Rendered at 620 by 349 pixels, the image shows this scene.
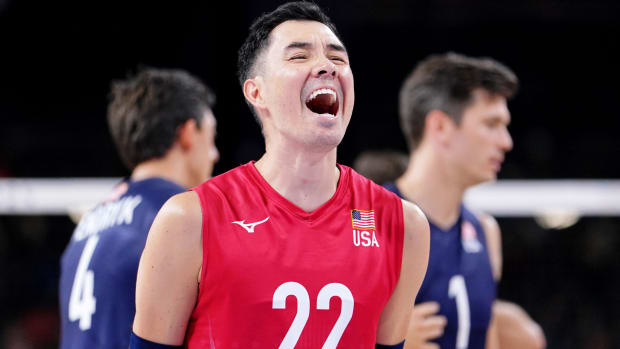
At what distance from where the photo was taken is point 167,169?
11.0ft

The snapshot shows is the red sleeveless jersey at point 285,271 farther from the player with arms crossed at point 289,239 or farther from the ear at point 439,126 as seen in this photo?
the ear at point 439,126

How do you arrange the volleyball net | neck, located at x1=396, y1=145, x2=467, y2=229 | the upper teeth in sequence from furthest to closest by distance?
1. the volleyball net
2. neck, located at x1=396, y1=145, x2=467, y2=229
3. the upper teeth

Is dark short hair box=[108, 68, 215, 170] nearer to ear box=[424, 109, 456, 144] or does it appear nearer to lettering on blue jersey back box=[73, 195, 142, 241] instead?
lettering on blue jersey back box=[73, 195, 142, 241]

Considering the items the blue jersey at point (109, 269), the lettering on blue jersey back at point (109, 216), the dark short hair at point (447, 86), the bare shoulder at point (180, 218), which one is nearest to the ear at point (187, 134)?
the blue jersey at point (109, 269)

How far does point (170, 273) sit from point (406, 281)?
0.70 meters

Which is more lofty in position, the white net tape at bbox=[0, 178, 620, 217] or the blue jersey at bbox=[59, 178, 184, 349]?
the blue jersey at bbox=[59, 178, 184, 349]

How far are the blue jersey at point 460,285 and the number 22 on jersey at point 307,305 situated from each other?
48.2 inches

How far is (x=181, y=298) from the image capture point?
195cm

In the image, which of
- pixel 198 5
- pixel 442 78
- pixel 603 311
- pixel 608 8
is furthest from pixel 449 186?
pixel 603 311

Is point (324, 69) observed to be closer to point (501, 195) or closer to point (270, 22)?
point (270, 22)

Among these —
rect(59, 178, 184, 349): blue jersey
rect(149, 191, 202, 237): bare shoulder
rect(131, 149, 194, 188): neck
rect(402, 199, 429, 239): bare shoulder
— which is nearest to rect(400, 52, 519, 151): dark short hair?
rect(131, 149, 194, 188): neck

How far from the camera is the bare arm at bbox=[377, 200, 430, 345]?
216cm

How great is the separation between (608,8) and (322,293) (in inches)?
423

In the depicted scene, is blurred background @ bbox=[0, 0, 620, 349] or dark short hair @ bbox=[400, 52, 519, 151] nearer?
dark short hair @ bbox=[400, 52, 519, 151]
